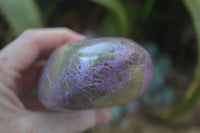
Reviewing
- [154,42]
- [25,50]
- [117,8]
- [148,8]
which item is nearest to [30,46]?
[25,50]

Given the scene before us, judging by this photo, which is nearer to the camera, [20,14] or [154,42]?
[20,14]

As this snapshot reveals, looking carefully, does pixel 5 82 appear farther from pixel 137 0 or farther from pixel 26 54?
pixel 137 0

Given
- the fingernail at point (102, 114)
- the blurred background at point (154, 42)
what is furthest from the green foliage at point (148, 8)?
the fingernail at point (102, 114)

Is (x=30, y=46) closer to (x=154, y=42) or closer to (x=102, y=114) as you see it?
(x=102, y=114)

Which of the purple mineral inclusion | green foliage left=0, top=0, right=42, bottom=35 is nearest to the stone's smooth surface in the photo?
the purple mineral inclusion

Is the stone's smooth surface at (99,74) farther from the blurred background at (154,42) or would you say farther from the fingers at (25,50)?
the blurred background at (154,42)

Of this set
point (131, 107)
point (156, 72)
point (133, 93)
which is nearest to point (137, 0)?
point (156, 72)

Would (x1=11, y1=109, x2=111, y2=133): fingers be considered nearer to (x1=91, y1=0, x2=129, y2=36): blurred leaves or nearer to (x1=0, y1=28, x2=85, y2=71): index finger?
(x1=0, y1=28, x2=85, y2=71): index finger
